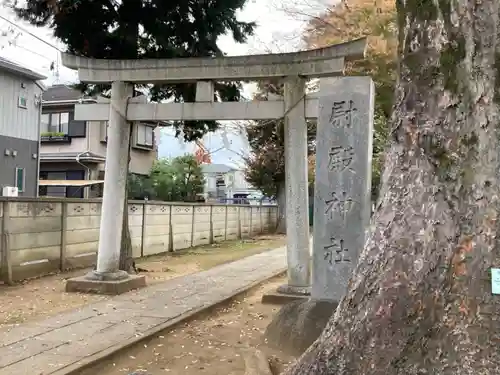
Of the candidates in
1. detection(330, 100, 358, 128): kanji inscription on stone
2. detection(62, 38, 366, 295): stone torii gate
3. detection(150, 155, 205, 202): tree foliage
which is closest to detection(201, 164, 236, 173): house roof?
detection(150, 155, 205, 202): tree foliage

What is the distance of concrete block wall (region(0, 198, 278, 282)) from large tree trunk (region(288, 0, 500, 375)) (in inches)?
327

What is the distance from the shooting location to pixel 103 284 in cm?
932

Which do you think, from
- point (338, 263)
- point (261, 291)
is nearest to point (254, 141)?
point (261, 291)

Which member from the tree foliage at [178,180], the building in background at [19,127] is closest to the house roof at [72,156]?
the tree foliage at [178,180]

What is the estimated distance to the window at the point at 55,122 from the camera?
26562 mm

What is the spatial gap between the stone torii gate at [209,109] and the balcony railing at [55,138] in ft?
56.1

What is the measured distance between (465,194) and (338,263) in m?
3.87

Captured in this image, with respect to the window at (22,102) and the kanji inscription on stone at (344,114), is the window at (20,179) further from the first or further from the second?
the kanji inscription on stone at (344,114)

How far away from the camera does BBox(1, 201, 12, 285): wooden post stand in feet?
32.7

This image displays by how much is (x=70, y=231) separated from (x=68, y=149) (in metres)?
15.2

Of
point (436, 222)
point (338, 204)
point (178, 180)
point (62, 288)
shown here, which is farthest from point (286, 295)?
point (178, 180)

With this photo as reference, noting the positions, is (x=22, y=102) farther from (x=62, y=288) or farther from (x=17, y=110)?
(x=62, y=288)

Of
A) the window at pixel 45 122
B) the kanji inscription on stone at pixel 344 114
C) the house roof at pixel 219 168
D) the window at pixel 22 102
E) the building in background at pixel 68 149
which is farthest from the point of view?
the house roof at pixel 219 168

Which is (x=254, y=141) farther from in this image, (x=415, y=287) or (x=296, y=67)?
(x=415, y=287)
